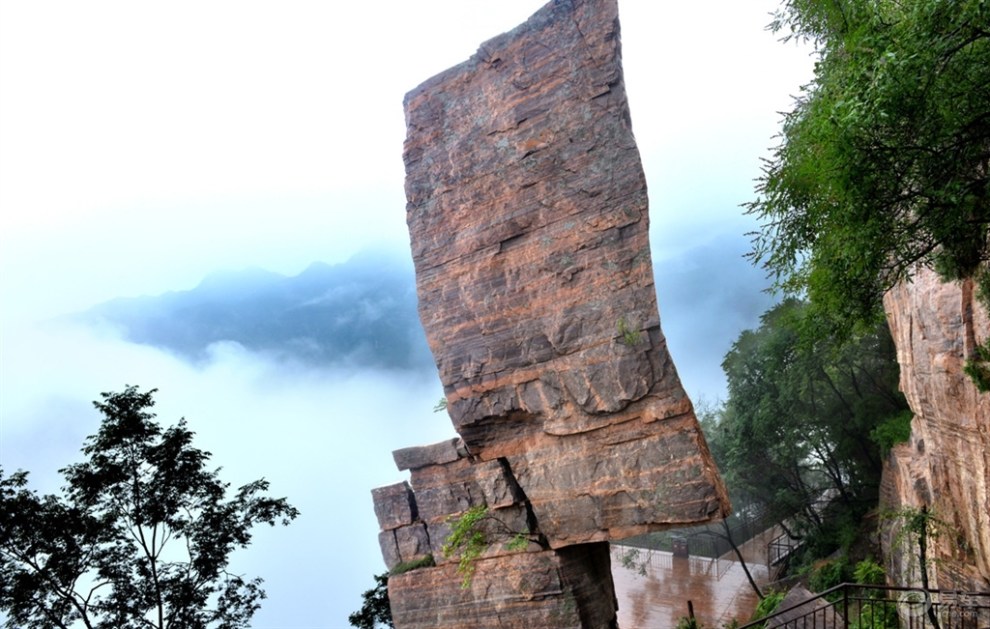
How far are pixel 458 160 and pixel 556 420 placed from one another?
423 centimetres

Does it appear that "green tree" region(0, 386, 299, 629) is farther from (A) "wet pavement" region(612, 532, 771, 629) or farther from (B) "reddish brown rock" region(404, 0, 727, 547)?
(A) "wet pavement" region(612, 532, 771, 629)

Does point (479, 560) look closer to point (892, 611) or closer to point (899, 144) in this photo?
point (892, 611)

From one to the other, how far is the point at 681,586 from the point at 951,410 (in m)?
16.0

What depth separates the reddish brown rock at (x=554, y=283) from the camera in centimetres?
1017

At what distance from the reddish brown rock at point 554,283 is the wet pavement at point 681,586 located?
34.7ft

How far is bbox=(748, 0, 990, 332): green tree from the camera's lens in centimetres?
569

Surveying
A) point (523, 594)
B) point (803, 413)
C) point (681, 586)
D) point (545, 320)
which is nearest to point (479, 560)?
point (523, 594)

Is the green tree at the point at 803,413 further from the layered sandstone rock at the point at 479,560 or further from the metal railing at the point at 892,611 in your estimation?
the layered sandstone rock at the point at 479,560

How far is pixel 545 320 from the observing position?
35.4 feet

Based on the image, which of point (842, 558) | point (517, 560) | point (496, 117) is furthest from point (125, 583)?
point (842, 558)

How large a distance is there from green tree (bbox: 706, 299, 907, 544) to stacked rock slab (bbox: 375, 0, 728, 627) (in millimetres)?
11615

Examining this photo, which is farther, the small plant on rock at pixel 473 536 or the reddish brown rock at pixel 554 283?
the small plant on rock at pixel 473 536

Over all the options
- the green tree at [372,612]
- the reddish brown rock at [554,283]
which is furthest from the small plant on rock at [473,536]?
the green tree at [372,612]

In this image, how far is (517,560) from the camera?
11.5 metres
